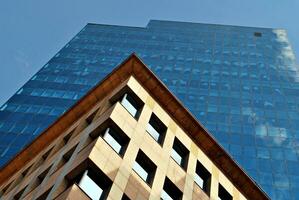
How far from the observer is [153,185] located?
2303 centimetres

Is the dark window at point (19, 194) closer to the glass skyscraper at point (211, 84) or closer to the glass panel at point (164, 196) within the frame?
the glass panel at point (164, 196)

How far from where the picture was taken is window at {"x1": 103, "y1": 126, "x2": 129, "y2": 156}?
23.2m

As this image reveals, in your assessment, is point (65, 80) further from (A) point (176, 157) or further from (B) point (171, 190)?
(B) point (171, 190)

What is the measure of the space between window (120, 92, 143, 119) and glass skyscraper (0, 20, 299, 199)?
108 feet

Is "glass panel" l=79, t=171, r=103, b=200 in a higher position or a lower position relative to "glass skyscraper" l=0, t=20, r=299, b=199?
lower

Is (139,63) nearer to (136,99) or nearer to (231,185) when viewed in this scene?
(136,99)

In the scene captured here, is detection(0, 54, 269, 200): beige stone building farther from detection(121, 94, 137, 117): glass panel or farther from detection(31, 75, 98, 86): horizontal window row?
detection(31, 75, 98, 86): horizontal window row

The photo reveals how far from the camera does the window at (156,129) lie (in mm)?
26880

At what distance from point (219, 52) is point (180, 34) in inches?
539

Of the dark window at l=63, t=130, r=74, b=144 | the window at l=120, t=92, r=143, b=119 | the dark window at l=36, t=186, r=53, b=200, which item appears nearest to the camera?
the dark window at l=36, t=186, r=53, b=200

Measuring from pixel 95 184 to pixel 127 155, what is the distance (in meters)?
2.68

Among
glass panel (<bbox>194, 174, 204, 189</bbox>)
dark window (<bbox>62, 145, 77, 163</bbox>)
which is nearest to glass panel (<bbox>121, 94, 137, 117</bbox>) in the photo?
dark window (<bbox>62, 145, 77, 163</bbox>)

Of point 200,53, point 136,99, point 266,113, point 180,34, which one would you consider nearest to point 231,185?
point 136,99

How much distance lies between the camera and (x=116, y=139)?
24.0 meters
